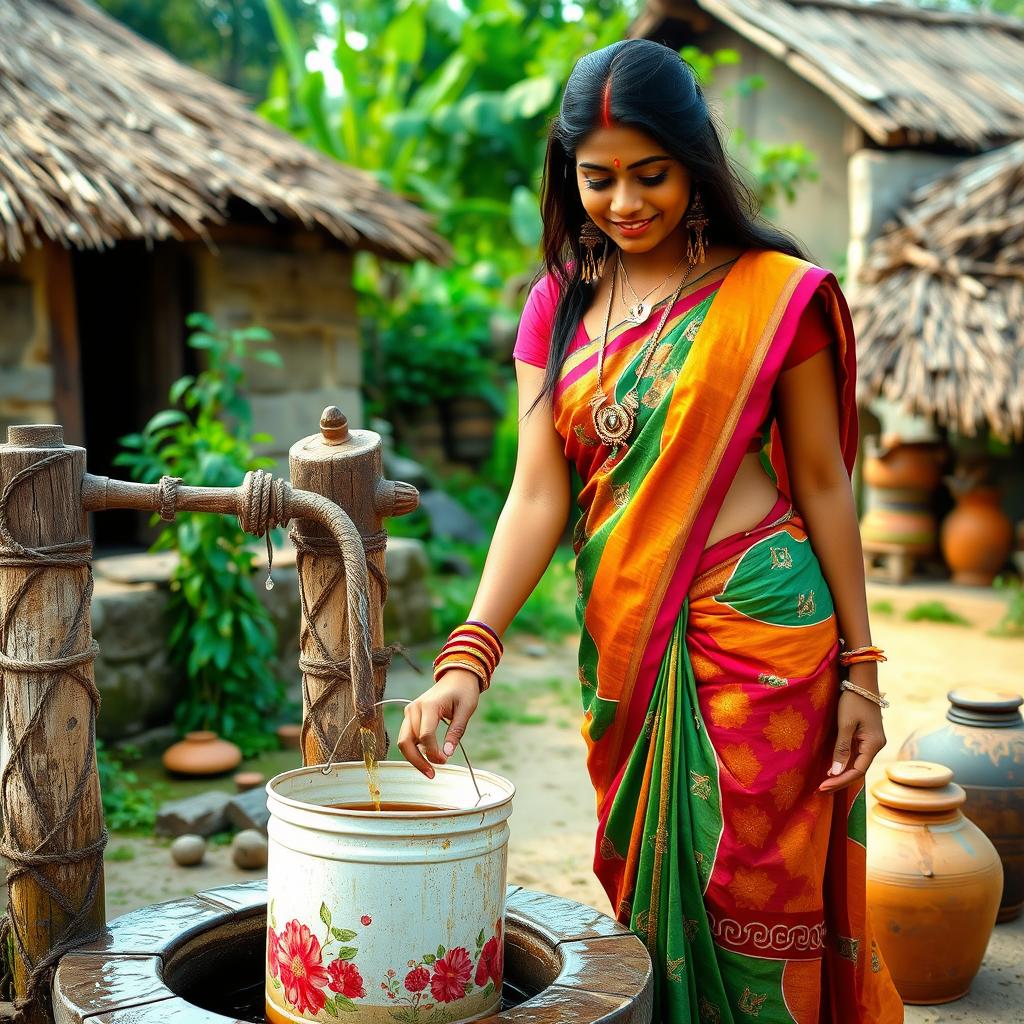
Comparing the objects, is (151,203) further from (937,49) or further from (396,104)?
(937,49)

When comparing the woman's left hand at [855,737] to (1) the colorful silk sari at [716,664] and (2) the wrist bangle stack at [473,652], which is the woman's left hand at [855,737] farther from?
(2) the wrist bangle stack at [473,652]

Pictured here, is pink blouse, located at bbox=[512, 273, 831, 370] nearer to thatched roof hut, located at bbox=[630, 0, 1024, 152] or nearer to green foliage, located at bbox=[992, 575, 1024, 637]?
green foliage, located at bbox=[992, 575, 1024, 637]

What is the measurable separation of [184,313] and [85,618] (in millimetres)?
5143

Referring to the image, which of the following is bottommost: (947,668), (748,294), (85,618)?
(947,668)

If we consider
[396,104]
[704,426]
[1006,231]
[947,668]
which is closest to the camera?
[704,426]

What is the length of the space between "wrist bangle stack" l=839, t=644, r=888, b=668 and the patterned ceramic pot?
2.04 feet

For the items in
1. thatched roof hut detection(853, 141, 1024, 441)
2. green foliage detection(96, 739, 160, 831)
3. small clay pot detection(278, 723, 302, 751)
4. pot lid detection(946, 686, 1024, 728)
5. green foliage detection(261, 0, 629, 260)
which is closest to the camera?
pot lid detection(946, 686, 1024, 728)

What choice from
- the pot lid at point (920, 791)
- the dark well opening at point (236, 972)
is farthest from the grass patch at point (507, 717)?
the dark well opening at point (236, 972)

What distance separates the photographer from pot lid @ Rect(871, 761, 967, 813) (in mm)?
2906

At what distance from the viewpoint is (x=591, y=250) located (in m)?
2.12

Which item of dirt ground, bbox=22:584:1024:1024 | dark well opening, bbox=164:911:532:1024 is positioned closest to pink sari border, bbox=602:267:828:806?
dark well opening, bbox=164:911:532:1024

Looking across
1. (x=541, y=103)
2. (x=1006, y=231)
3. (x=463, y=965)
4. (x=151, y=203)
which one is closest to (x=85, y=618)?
(x=463, y=965)

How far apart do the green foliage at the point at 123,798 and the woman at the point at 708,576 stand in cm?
258

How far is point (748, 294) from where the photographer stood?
1.97 m
